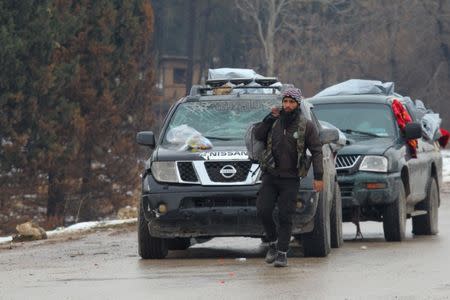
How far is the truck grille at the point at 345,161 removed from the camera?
17.8 m

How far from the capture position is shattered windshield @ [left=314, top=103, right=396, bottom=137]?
18.7 metres

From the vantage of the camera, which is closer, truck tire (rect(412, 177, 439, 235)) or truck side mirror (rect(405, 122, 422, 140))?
truck side mirror (rect(405, 122, 422, 140))

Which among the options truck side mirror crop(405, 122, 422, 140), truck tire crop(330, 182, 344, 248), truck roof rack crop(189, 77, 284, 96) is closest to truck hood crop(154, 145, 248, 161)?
truck roof rack crop(189, 77, 284, 96)

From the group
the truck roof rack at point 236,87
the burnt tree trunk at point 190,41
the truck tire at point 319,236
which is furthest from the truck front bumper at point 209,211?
the burnt tree trunk at point 190,41

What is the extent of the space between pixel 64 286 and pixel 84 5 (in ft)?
109

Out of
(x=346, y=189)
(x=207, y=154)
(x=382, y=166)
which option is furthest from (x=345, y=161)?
(x=207, y=154)

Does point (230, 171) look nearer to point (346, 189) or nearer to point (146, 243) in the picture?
point (146, 243)

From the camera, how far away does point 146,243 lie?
1533 cm

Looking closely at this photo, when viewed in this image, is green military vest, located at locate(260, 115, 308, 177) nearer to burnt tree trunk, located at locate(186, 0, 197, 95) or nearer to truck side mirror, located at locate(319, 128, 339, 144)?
truck side mirror, located at locate(319, 128, 339, 144)

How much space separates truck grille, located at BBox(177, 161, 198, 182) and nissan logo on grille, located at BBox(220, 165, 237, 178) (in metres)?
0.31

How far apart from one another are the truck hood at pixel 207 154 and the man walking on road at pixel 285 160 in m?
0.79

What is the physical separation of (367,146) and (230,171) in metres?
3.47

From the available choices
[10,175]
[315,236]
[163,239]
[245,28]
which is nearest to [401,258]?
Answer: [315,236]

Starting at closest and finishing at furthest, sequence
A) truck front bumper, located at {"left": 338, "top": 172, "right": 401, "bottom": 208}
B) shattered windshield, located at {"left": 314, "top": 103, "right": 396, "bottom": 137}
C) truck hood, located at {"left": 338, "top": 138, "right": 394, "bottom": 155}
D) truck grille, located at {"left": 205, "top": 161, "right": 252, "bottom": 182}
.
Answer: truck grille, located at {"left": 205, "top": 161, "right": 252, "bottom": 182} → truck front bumper, located at {"left": 338, "top": 172, "right": 401, "bottom": 208} → truck hood, located at {"left": 338, "top": 138, "right": 394, "bottom": 155} → shattered windshield, located at {"left": 314, "top": 103, "right": 396, "bottom": 137}
